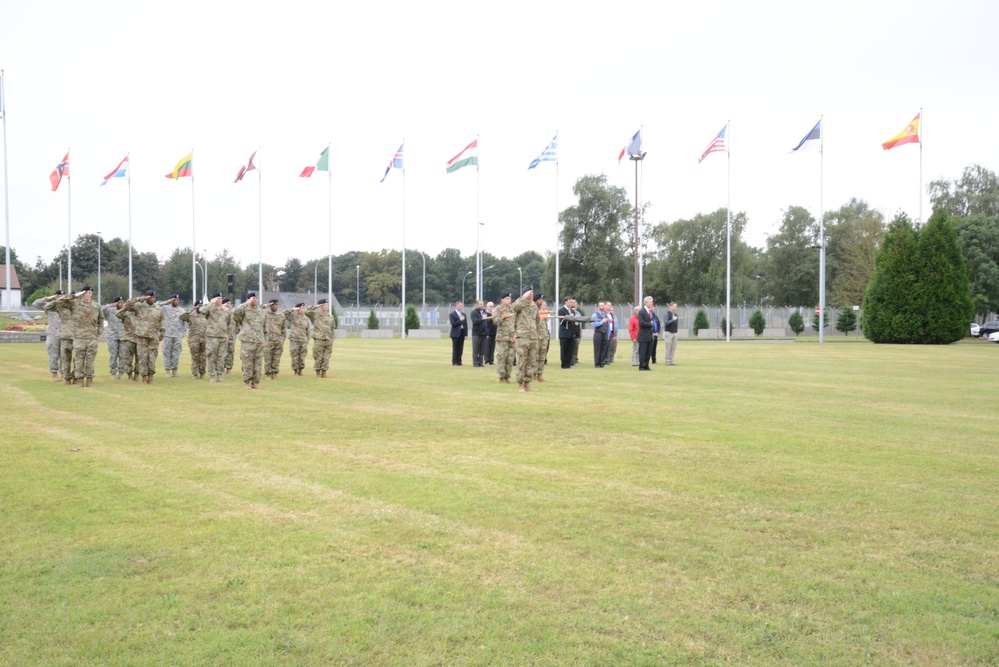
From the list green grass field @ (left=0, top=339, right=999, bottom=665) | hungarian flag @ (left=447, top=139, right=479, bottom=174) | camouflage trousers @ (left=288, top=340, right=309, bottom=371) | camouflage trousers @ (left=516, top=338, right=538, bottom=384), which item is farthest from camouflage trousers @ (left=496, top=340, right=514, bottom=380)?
hungarian flag @ (left=447, top=139, right=479, bottom=174)

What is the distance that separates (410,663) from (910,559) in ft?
11.3

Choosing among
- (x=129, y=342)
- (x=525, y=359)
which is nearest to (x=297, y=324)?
(x=129, y=342)

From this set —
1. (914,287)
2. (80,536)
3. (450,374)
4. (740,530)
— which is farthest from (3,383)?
(914,287)

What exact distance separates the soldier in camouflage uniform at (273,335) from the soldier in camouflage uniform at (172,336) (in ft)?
8.54

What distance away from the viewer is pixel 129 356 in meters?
20.7

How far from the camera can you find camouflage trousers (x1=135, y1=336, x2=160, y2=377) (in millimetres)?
19450

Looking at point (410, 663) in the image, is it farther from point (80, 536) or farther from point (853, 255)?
point (853, 255)

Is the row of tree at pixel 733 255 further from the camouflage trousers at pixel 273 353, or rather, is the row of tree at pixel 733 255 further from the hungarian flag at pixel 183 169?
the camouflage trousers at pixel 273 353

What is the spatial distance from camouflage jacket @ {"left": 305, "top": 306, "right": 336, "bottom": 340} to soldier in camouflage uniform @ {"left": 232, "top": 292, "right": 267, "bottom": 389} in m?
2.37

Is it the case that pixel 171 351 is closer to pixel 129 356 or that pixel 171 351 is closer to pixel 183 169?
pixel 129 356

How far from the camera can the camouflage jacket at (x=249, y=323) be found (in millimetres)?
18516

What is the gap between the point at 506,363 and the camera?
19.6 metres

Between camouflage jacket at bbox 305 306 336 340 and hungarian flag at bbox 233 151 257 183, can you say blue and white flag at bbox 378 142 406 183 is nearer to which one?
hungarian flag at bbox 233 151 257 183

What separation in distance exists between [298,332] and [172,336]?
3.17 meters
